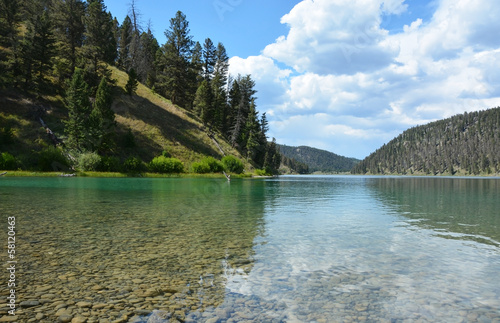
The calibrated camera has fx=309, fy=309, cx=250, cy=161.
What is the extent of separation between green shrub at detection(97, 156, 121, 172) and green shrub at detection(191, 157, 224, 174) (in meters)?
17.6

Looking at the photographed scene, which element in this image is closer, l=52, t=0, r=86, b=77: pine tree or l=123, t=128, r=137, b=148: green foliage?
l=123, t=128, r=137, b=148: green foliage

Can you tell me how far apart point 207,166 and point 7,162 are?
132ft

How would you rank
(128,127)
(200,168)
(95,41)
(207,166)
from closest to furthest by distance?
(200,168) → (207,166) → (128,127) → (95,41)

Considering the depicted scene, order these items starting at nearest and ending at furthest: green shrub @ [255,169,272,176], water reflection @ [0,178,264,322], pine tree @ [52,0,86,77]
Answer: water reflection @ [0,178,264,322] → pine tree @ [52,0,86,77] → green shrub @ [255,169,272,176]

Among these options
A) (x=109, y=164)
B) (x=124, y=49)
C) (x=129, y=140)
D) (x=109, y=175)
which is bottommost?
(x=109, y=175)

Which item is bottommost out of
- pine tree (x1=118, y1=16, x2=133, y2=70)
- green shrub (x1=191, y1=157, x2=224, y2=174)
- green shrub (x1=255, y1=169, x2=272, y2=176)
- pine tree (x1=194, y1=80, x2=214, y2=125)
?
green shrub (x1=255, y1=169, x2=272, y2=176)

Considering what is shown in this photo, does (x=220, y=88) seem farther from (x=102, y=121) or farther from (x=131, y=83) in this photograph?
(x=102, y=121)

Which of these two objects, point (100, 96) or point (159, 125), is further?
point (159, 125)

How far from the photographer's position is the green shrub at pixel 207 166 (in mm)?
77875

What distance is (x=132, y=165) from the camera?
6938 cm

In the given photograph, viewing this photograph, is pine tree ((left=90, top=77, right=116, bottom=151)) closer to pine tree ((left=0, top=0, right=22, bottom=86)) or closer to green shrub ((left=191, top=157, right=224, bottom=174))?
pine tree ((left=0, top=0, right=22, bottom=86))

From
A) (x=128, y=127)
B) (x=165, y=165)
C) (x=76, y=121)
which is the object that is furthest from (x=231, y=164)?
(x=76, y=121)

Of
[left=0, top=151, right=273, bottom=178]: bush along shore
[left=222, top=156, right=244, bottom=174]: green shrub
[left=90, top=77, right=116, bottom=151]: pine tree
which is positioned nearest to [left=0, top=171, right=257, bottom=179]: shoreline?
[left=0, top=151, right=273, bottom=178]: bush along shore

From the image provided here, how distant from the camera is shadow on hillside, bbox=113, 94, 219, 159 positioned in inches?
3209
